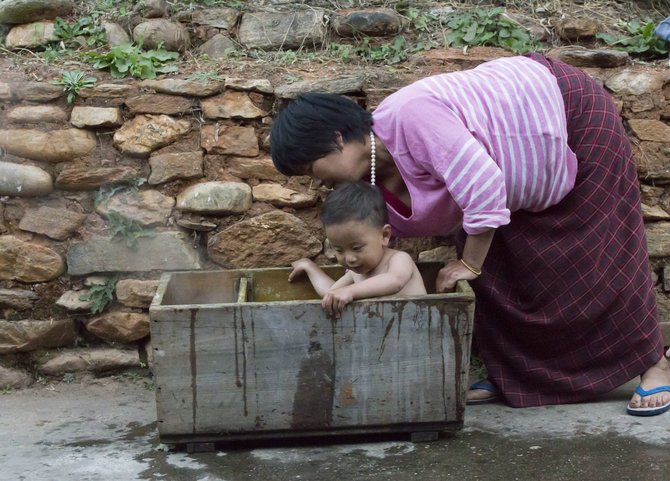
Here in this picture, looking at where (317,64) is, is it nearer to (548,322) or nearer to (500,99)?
(500,99)

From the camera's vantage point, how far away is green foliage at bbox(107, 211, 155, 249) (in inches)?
149

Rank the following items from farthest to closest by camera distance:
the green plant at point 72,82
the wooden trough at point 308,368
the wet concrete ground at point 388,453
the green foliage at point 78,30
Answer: the green foliage at point 78,30, the green plant at point 72,82, the wooden trough at point 308,368, the wet concrete ground at point 388,453

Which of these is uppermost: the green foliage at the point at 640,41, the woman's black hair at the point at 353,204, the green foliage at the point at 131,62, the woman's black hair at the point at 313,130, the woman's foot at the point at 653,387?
the green foliage at the point at 640,41

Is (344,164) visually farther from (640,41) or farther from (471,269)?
(640,41)

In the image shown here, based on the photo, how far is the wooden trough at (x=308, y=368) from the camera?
2971 mm

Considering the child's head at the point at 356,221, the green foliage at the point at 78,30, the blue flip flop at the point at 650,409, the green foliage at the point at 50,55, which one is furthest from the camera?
the green foliage at the point at 78,30

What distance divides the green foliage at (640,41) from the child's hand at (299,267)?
66.7 inches

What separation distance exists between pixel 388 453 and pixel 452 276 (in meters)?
0.63

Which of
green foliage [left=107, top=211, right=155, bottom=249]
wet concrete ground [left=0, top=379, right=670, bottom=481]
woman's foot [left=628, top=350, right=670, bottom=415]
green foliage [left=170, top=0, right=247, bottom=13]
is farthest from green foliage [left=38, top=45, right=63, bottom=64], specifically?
woman's foot [left=628, top=350, right=670, bottom=415]

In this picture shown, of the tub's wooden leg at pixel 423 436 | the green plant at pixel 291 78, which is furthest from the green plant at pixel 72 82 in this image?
the tub's wooden leg at pixel 423 436

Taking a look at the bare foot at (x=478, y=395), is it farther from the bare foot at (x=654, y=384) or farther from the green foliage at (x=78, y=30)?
the green foliage at (x=78, y=30)

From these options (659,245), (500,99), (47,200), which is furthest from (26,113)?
(659,245)

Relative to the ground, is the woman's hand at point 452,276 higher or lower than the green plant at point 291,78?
lower

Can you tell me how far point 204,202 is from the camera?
3.76 m
